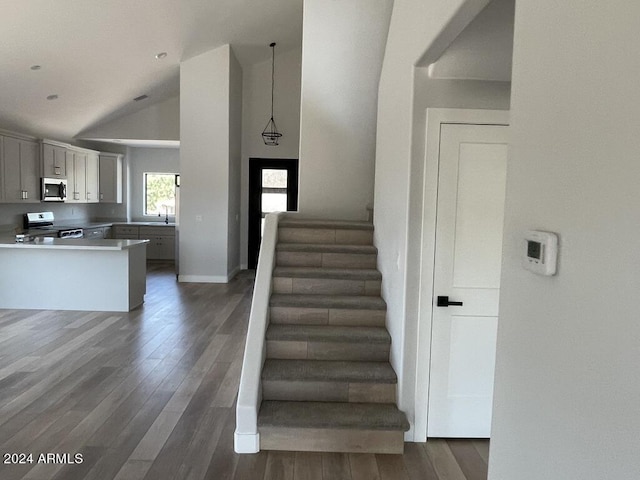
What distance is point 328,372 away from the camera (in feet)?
10.4

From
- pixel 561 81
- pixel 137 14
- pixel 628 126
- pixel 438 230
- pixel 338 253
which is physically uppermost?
pixel 137 14

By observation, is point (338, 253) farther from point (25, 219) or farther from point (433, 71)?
point (25, 219)

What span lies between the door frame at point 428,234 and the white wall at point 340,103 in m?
2.60

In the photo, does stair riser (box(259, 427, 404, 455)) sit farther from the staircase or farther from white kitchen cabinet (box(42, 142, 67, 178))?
white kitchen cabinet (box(42, 142, 67, 178))

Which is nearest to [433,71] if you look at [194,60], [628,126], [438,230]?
[438,230]

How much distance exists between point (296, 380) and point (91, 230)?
7641mm

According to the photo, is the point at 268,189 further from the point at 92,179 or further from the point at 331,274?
the point at 331,274

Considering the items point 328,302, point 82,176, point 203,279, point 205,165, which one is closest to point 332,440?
point 328,302

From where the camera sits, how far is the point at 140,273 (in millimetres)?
6410

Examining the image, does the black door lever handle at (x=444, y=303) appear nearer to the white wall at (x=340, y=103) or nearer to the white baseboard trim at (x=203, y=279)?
the white wall at (x=340, y=103)

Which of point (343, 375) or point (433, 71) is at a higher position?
point (433, 71)

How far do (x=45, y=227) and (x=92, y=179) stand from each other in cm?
177

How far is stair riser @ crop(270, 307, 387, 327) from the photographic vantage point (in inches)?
143

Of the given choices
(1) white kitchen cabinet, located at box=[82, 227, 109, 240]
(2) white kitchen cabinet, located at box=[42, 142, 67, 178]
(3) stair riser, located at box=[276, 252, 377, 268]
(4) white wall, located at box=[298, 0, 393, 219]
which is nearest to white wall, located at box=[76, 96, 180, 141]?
(2) white kitchen cabinet, located at box=[42, 142, 67, 178]
